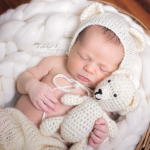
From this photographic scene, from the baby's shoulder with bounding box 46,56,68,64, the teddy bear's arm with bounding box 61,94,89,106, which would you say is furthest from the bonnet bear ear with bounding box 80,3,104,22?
the teddy bear's arm with bounding box 61,94,89,106

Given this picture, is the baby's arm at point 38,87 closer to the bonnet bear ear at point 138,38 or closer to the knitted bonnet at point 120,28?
the knitted bonnet at point 120,28

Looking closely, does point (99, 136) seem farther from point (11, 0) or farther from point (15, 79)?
point (11, 0)

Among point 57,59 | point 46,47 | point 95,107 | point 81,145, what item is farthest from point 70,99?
point 46,47

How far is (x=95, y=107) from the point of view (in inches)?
35.9

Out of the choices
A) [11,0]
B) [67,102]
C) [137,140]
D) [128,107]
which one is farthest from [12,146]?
[11,0]

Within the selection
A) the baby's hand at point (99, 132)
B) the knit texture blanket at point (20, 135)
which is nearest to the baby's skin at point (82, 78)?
the baby's hand at point (99, 132)

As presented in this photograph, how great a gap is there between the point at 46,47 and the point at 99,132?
28.3 inches

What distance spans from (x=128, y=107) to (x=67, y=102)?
0.31 meters

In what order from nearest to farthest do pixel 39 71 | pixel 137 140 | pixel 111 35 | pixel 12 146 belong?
1. pixel 12 146
2. pixel 111 35
3. pixel 137 140
4. pixel 39 71

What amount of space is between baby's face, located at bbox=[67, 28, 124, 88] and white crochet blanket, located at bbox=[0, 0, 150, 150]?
0.85ft

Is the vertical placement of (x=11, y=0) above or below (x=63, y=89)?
above

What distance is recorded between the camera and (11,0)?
6.37 feet

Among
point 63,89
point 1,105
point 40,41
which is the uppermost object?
point 40,41

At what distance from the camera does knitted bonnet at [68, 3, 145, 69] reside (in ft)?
3.23
